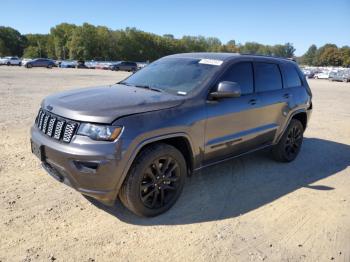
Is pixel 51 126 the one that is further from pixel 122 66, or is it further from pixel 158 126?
pixel 122 66

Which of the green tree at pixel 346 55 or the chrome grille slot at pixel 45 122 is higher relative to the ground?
the green tree at pixel 346 55

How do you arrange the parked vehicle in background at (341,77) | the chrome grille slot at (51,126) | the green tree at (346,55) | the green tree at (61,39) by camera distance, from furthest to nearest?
the green tree at (346,55)
the green tree at (61,39)
the parked vehicle in background at (341,77)
the chrome grille slot at (51,126)

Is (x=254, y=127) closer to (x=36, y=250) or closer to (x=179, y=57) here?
(x=179, y=57)

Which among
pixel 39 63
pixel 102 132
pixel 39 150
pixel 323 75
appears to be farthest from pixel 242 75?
pixel 323 75

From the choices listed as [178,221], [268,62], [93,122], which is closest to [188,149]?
[178,221]

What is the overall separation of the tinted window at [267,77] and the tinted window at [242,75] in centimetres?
16

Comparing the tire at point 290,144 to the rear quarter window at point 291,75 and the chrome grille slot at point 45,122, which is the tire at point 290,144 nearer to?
the rear quarter window at point 291,75

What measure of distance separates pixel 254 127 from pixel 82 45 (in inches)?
3676

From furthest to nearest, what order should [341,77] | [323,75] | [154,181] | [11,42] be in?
[11,42] → [323,75] → [341,77] → [154,181]

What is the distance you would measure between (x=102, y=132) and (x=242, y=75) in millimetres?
2456

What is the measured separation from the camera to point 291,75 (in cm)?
622

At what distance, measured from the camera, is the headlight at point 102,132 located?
344 cm

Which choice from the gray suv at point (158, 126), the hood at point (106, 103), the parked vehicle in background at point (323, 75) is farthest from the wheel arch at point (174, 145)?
the parked vehicle in background at point (323, 75)

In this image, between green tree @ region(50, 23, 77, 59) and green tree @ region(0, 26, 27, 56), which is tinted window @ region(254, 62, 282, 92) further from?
green tree @ region(0, 26, 27, 56)
